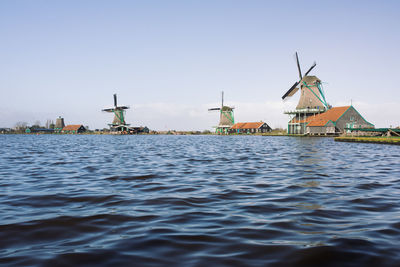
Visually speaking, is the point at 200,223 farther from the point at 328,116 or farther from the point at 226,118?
the point at 226,118

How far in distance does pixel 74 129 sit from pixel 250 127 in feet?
255

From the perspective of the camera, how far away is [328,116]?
2366 inches

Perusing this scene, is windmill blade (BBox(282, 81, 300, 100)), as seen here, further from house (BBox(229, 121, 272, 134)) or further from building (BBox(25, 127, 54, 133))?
building (BBox(25, 127, 54, 133))

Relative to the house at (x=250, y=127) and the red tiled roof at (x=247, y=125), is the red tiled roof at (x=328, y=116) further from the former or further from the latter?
the red tiled roof at (x=247, y=125)

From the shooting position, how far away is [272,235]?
4.06 m

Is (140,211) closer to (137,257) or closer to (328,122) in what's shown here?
(137,257)

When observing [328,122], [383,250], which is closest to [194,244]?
[383,250]

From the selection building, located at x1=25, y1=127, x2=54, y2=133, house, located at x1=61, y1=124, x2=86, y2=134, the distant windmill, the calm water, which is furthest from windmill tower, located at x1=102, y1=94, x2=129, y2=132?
the calm water

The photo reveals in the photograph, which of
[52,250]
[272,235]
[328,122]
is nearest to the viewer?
[52,250]

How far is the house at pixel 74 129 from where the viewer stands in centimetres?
12550

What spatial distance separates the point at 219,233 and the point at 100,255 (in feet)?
5.30

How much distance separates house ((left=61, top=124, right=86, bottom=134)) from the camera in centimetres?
12550

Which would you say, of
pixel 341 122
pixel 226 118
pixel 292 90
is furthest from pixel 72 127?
pixel 341 122

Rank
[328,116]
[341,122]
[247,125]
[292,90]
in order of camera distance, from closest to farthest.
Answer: [341,122], [328,116], [292,90], [247,125]
